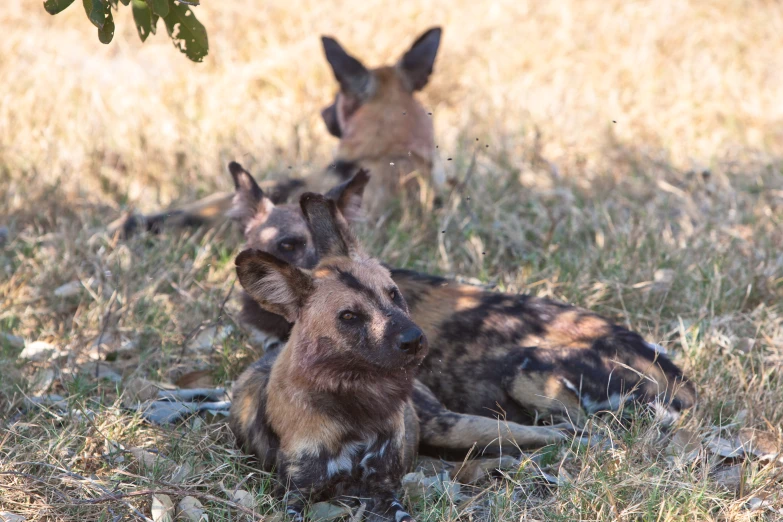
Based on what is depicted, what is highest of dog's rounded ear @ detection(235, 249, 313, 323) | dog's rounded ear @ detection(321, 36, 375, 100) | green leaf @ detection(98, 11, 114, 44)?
green leaf @ detection(98, 11, 114, 44)

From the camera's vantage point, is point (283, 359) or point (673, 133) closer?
point (283, 359)

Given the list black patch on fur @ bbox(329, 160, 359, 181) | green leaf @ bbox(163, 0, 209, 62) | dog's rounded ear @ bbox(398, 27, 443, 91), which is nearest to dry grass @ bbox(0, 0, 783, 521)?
black patch on fur @ bbox(329, 160, 359, 181)

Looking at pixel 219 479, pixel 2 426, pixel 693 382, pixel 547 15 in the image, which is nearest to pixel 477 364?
pixel 693 382

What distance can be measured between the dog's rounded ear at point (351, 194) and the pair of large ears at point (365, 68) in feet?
5.55

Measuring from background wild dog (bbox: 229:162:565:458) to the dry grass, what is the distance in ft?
0.80

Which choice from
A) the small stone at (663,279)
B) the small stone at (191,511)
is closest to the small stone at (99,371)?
the small stone at (191,511)

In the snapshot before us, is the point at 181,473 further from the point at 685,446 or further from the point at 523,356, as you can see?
the point at 685,446

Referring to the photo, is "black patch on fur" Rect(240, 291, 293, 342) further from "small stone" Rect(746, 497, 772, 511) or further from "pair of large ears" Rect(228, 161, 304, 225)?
"small stone" Rect(746, 497, 772, 511)

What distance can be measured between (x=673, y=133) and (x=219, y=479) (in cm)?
539

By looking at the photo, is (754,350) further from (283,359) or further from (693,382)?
(283,359)

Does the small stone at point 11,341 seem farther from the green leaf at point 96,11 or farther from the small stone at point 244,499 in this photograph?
the green leaf at point 96,11

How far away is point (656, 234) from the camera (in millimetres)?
5652

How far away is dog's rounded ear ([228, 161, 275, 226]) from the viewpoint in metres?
4.81

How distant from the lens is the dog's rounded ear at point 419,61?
623 centimetres
